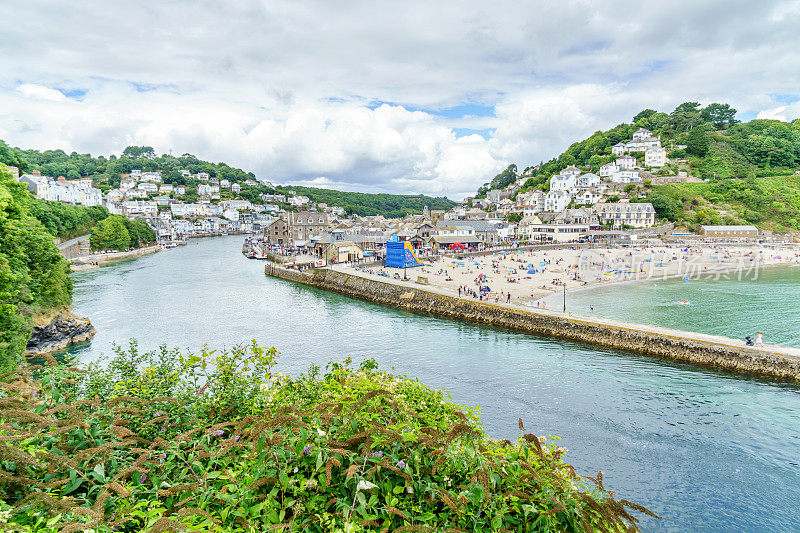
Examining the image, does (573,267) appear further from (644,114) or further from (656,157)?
(644,114)

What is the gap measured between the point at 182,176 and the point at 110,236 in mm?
99090

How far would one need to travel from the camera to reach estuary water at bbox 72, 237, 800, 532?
973 cm

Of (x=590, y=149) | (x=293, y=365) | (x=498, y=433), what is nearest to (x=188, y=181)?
(x=590, y=149)

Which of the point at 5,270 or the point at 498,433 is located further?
the point at 498,433

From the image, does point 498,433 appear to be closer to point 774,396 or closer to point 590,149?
point 774,396

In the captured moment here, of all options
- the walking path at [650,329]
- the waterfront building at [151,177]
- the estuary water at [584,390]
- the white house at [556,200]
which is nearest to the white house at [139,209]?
the waterfront building at [151,177]

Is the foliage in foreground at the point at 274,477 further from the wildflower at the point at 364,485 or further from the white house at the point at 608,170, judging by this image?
the white house at the point at 608,170

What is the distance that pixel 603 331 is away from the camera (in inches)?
807

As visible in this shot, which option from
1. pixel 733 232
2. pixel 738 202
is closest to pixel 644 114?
pixel 738 202

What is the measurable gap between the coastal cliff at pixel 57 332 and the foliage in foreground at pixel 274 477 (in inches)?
783

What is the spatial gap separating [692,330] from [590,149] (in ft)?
314

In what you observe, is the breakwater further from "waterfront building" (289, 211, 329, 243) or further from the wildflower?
"waterfront building" (289, 211, 329, 243)

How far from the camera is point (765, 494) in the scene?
952 centimetres

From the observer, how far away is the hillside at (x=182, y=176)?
127 m
